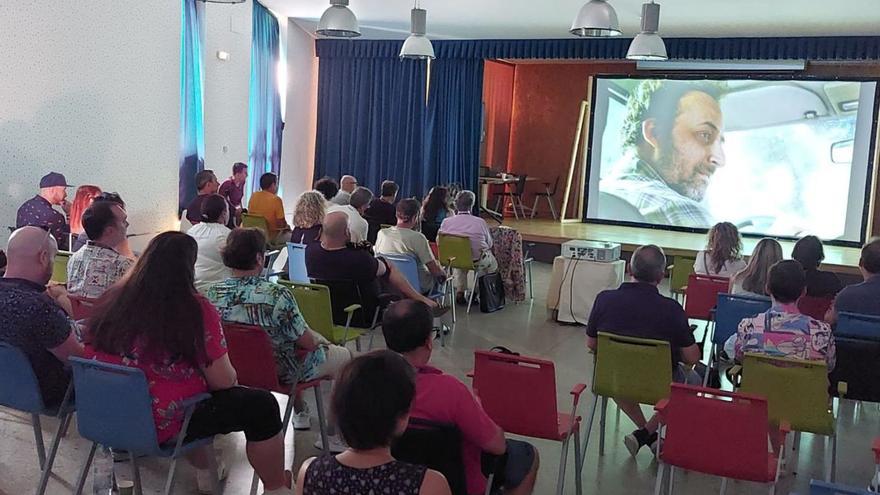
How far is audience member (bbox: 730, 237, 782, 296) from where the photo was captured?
14.5 ft

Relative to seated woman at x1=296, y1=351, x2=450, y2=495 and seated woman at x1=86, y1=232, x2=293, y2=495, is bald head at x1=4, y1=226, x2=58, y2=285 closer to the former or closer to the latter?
seated woman at x1=86, y1=232, x2=293, y2=495

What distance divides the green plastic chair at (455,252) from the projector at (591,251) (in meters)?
0.79

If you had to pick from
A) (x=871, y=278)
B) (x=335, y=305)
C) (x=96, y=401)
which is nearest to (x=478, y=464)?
(x=96, y=401)

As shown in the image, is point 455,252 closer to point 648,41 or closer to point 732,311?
point 648,41

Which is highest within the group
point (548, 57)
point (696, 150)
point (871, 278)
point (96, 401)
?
point (548, 57)

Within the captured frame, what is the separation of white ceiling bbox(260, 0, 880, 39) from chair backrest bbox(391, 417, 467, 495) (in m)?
6.64

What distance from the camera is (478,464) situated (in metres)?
2.35

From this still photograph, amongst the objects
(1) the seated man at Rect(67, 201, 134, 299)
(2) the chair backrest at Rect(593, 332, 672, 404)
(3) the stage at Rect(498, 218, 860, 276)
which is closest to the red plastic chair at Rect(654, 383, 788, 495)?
(2) the chair backrest at Rect(593, 332, 672, 404)

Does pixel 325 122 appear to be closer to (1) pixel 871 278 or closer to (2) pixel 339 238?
(2) pixel 339 238

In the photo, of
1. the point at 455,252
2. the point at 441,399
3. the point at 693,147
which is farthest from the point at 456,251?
the point at 693,147

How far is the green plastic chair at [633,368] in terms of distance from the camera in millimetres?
3252

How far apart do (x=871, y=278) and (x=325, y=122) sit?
8907mm

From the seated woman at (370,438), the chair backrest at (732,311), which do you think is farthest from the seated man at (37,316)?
the chair backrest at (732,311)

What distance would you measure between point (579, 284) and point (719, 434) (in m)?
3.87
